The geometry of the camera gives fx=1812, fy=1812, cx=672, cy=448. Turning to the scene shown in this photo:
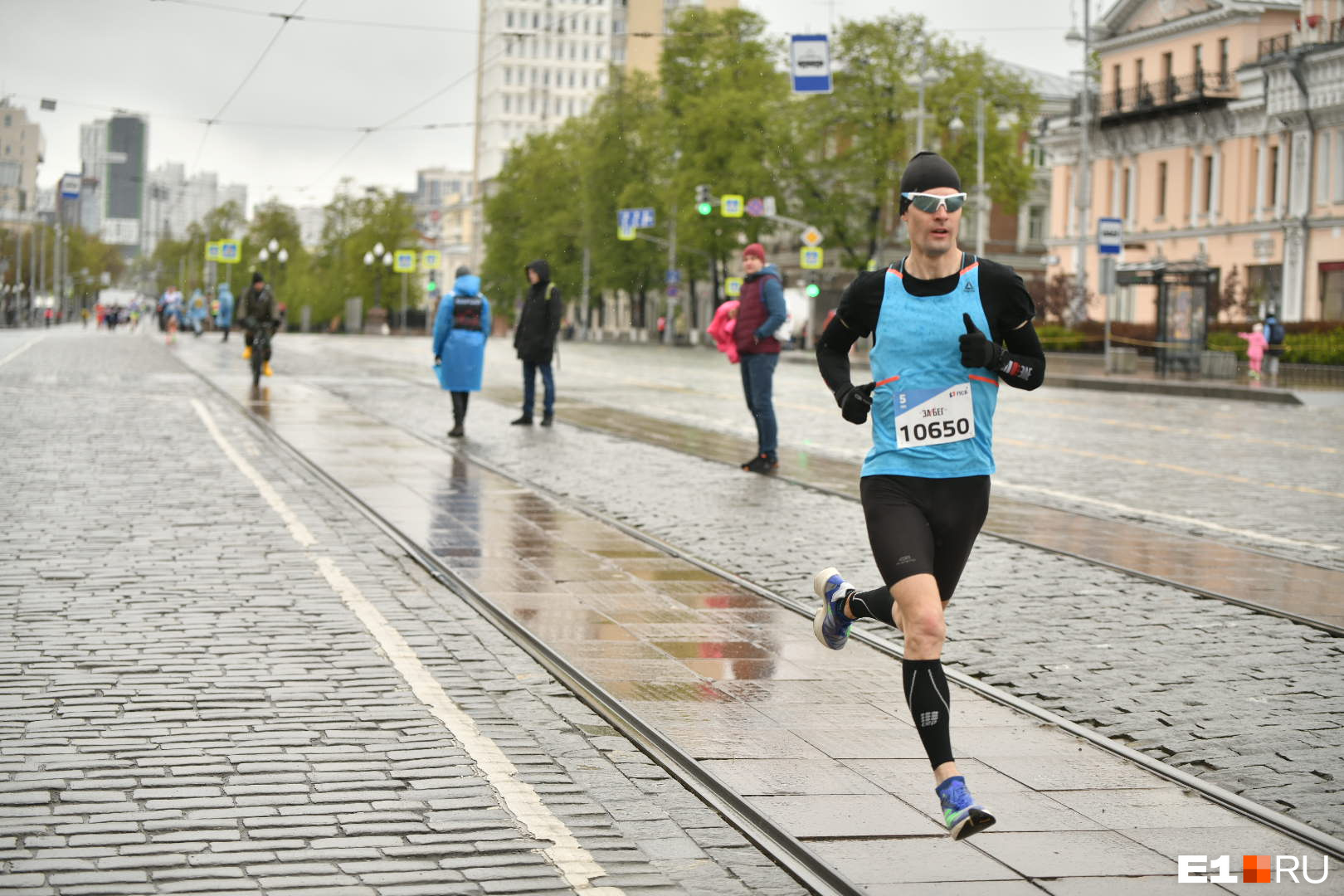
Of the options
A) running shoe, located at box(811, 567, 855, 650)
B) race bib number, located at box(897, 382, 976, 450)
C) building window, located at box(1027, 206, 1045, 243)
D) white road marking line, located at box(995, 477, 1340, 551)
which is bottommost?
white road marking line, located at box(995, 477, 1340, 551)

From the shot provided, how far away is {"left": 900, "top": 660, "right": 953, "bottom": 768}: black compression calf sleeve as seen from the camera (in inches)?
189

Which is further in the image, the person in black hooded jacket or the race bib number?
the person in black hooded jacket

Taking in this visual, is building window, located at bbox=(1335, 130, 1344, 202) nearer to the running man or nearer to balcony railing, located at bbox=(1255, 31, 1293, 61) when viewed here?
balcony railing, located at bbox=(1255, 31, 1293, 61)

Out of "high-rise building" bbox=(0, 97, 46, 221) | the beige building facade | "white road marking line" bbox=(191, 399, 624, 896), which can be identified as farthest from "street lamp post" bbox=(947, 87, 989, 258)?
"high-rise building" bbox=(0, 97, 46, 221)

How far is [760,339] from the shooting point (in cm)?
1592

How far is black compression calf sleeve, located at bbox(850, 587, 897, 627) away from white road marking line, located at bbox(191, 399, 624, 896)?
1.18 meters

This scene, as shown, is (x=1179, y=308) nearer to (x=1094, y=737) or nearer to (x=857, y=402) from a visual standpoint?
(x=1094, y=737)

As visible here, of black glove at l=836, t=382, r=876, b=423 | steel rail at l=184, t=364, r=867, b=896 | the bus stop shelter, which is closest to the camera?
steel rail at l=184, t=364, r=867, b=896

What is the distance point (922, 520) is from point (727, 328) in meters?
11.4

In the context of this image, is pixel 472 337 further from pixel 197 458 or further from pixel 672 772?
pixel 672 772

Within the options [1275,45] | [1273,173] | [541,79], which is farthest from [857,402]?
[541,79]

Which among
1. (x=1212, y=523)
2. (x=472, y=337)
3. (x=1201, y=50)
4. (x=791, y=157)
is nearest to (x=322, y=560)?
(x=1212, y=523)

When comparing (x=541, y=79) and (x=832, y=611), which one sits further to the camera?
(x=541, y=79)

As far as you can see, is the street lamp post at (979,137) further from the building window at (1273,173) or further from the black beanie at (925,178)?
the black beanie at (925,178)
